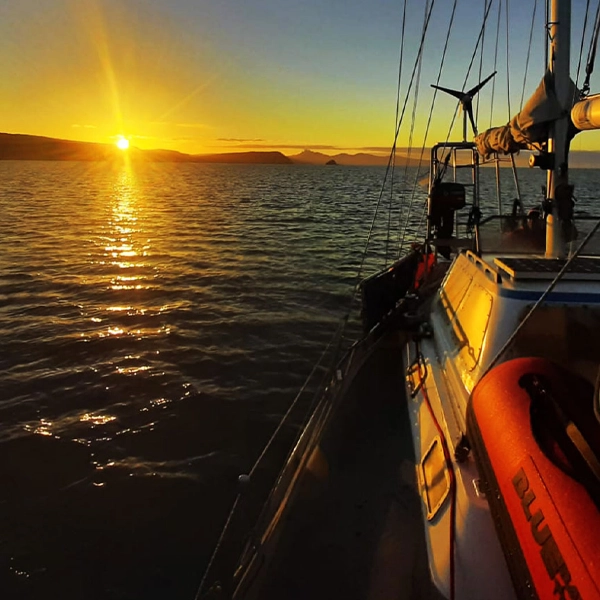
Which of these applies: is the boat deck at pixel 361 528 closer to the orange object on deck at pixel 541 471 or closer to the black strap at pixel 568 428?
the orange object on deck at pixel 541 471

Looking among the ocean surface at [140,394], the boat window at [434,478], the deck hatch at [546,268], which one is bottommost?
the ocean surface at [140,394]

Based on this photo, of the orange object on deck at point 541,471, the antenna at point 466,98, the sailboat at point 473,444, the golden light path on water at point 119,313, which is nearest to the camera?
the orange object on deck at point 541,471

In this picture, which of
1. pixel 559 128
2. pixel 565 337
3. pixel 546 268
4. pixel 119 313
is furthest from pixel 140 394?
pixel 559 128

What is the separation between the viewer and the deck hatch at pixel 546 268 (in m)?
5.53

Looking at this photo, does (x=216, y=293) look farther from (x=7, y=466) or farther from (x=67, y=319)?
(x=7, y=466)

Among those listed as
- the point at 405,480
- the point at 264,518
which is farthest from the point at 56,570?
the point at 405,480

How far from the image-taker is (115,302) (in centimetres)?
1458

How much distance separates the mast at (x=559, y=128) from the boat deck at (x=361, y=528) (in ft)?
10.6

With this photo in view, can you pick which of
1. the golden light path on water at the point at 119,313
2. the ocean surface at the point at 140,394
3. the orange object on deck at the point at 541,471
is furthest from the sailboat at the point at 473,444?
the golden light path on water at the point at 119,313

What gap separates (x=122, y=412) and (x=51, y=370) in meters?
2.29

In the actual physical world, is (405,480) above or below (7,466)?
above

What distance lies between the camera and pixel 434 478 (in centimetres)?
496

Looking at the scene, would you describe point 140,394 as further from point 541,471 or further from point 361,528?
point 541,471

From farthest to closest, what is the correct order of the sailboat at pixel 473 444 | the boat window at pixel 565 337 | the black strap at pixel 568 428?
the boat window at pixel 565 337 < the sailboat at pixel 473 444 < the black strap at pixel 568 428
